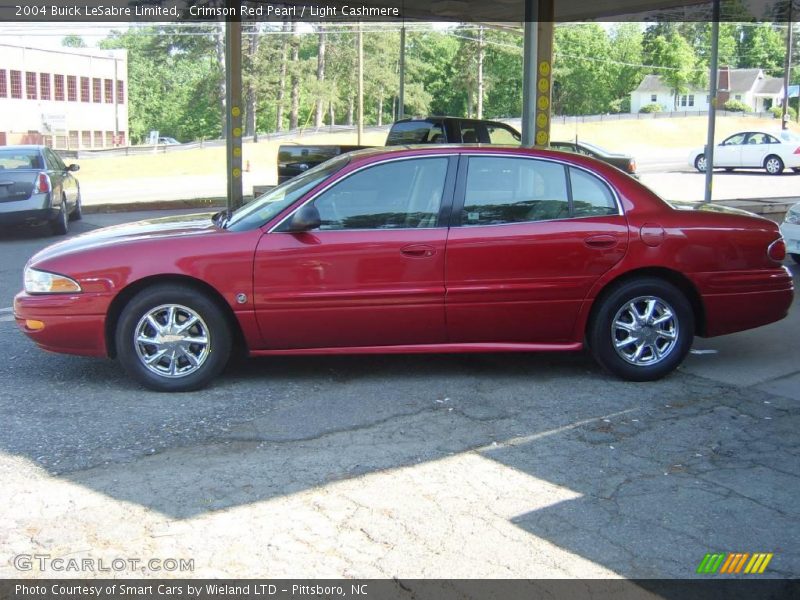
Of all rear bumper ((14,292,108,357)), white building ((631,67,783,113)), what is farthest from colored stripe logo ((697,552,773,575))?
white building ((631,67,783,113))

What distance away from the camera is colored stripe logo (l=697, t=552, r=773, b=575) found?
3660 mm

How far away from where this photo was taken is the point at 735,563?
3.72 m

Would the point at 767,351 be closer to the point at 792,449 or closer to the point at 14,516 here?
the point at 792,449

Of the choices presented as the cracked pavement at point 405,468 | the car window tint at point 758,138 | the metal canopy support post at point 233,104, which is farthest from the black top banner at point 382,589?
the car window tint at point 758,138

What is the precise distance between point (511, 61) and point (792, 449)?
8150 centimetres

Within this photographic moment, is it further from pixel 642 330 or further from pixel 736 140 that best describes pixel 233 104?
pixel 736 140

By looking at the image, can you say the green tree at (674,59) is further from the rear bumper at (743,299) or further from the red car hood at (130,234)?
the red car hood at (130,234)

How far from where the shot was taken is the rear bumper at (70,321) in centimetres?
583

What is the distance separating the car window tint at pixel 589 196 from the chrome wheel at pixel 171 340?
104 inches

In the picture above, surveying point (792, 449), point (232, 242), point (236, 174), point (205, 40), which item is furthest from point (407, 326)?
point (205, 40)

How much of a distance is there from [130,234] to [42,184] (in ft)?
30.0

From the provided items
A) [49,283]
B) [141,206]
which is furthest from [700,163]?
[49,283]

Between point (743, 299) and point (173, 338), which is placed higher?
point (743, 299)

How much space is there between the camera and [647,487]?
4469 mm
